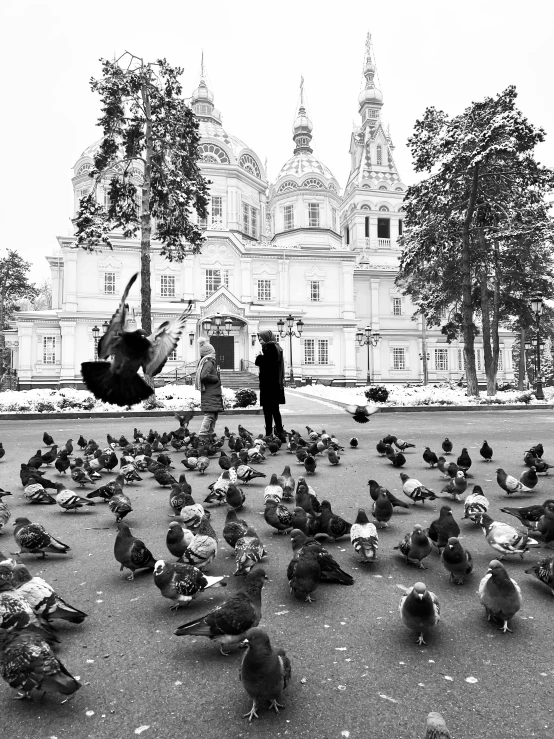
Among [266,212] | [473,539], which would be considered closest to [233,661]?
[473,539]

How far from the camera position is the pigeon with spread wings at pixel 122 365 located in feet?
13.3

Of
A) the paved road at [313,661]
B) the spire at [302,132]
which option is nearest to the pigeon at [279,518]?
the paved road at [313,661]

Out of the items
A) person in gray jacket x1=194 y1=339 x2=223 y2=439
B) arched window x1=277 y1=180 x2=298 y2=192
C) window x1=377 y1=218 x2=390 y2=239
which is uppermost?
arched window x1=277 y1=180 x2=298 y2=192

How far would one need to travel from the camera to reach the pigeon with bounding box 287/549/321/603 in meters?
3.56

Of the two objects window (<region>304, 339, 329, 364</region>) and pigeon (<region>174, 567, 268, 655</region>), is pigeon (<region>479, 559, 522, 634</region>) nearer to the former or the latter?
pigeon (<region>174, 567, 268, 655</region>)

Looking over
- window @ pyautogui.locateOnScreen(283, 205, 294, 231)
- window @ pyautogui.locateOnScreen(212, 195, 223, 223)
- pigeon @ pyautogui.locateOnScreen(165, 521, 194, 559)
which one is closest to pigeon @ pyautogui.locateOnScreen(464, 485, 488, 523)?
pigeon @ pyautogui.locateOnScreen(165, 521, 194, 559)

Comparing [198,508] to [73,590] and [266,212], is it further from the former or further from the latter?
[266,212]

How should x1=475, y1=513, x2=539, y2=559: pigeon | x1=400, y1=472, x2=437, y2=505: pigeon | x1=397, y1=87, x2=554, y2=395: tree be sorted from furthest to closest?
1. x1=397, y1=87, x2=554, y2=395: tree
2. x1=400, y1=472, x2=437, y2=505: pigeon
3. x1=475, y1=513, x2=539, y2=559: pigeon

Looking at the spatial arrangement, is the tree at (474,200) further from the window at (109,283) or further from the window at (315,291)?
the window at (109,283)

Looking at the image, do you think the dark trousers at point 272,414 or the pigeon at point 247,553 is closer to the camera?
the pigeon at point 247,553

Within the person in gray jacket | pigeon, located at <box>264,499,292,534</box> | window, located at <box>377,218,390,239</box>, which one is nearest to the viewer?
pigeon, located at <box>264,499,292,534</box>

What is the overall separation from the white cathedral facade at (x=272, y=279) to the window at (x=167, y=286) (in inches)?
3.5

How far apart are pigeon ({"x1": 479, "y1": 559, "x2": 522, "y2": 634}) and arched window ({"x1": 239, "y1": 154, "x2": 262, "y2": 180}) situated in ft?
179

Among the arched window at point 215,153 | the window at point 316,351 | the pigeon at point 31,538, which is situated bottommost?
the pigeon at point 31,538
